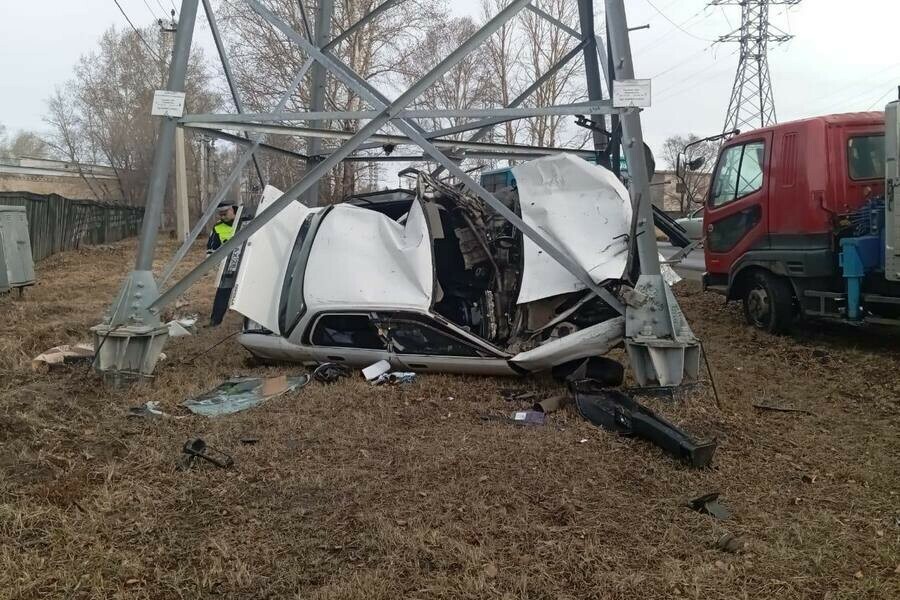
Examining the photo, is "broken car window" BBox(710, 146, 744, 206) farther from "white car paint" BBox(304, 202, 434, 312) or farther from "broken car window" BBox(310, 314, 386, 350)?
"broken car window" BBox(310, 314, 386, 350)

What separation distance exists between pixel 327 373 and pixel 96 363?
1.87 m

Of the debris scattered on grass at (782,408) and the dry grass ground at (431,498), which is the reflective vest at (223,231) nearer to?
the dry grass ground at (431,498)

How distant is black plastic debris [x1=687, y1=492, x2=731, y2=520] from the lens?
10.4 feet

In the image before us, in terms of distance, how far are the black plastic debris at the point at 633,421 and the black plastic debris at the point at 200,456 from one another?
2.45 m

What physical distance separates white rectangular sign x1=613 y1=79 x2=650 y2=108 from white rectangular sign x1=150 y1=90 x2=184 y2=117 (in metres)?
3.69

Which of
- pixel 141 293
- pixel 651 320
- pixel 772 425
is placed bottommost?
pixel 772 425

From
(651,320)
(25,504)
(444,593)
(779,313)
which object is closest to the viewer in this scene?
Result: (444,593)

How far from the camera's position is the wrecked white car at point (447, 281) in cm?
533

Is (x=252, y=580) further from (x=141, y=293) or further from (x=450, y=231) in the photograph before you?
(x=450, y=231)

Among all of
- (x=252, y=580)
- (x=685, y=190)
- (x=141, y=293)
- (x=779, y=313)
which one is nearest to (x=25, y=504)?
(x=252, y=580)

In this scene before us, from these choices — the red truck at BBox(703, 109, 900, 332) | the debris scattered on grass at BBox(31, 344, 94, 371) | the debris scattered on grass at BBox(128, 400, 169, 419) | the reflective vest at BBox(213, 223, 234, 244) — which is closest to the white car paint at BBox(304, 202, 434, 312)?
the debris scattered on grass at BBox(128, 400, 169, 419)

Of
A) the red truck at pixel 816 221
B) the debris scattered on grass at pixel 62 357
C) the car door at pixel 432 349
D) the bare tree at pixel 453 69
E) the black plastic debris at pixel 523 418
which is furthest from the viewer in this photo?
the bare tree at pixel 453 69

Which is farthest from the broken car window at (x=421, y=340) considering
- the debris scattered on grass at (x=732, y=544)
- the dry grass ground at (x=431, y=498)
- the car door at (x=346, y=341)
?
the debris scattered on grass at (x=732, y=544)

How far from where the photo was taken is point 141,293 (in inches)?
212
